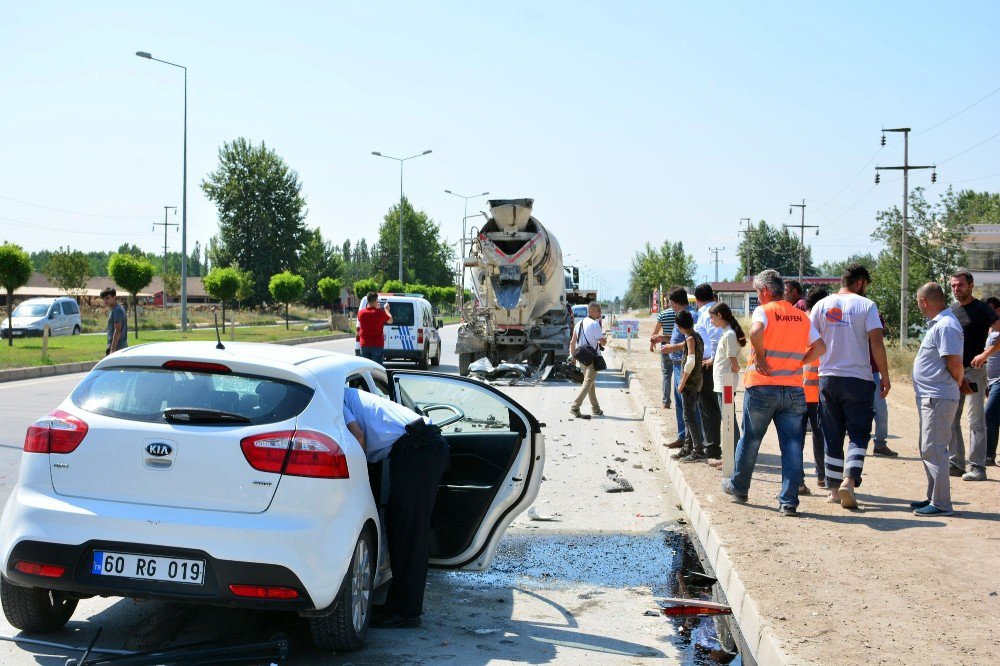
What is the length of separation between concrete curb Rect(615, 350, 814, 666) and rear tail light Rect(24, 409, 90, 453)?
340 cm

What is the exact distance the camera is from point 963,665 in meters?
4.46

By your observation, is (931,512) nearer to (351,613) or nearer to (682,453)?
(682,453)

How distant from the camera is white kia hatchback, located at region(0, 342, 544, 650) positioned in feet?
14.6

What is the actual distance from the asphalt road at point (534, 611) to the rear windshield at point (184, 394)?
3.96 feet

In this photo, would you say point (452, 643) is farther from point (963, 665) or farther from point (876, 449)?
point (876, 449)

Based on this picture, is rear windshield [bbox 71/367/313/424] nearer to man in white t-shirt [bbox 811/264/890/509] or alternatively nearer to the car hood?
man in white t-shirt [bbox 811/264/890/509]

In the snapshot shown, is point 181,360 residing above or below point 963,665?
above

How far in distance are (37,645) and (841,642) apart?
3879 millimetres

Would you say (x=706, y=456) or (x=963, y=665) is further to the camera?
(x=706, y=456)

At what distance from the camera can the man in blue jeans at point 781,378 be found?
7949mm

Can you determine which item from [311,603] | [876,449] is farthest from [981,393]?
[311,603]

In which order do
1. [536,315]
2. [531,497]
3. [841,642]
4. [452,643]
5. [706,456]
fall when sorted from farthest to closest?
[536,315]
[706,456]
[531,497]
[452,643]
[841,642]

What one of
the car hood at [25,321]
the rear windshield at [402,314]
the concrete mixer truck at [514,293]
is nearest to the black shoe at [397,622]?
the concrete mixer truck at [514,293]

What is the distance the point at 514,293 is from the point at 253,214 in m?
72.1
